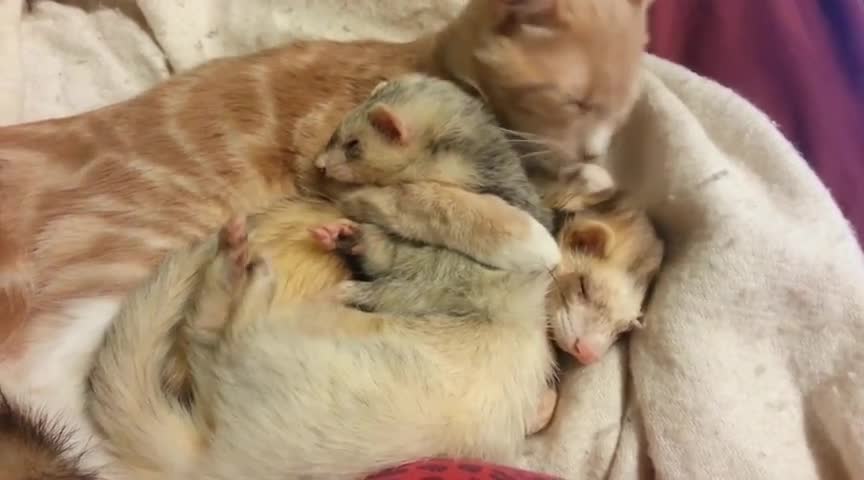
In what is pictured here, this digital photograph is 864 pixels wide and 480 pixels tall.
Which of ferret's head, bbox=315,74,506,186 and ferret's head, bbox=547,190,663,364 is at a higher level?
ferret's head, bbox=315,74,506,186

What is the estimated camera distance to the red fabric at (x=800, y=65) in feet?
4.64

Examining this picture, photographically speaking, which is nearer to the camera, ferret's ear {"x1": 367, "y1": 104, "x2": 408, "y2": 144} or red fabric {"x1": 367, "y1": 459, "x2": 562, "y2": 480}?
red fabric {"x1": 367, "y1": 459, "x2": 562, "y2": 480}

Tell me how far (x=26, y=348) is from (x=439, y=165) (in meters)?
0.60

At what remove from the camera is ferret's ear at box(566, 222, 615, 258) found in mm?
1261

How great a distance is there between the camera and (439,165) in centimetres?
130

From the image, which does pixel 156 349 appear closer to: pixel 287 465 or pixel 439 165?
pixel 287 465

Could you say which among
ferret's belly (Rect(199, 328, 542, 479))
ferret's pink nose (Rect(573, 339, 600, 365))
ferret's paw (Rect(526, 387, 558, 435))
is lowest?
ferret's paw (Rect(526, 387, 558, 435))

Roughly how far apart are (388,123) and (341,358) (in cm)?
35

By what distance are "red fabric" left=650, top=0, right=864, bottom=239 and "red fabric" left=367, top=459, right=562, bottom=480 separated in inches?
26.9

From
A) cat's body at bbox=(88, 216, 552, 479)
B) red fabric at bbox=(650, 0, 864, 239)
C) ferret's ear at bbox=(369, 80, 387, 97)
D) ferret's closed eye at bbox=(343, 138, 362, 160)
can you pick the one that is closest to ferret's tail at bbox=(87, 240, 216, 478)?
cat's body at bbox=(88, 216, 552, 479)

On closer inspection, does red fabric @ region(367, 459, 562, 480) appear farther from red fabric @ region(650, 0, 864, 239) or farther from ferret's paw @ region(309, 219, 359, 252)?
red fabric @ region(650, 0, 864, 239)

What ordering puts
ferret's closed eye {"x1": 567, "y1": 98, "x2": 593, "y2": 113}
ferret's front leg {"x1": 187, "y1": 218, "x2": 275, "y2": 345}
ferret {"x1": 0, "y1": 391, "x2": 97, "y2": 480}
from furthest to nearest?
ferret's closed eye {"x1": 567, "y1": 98, "x2": 593, "y2": 113} → ferret's front leg {"x1": 187, "y1": 218, "x2": 275, "y2": 345} → ferret {"x1": 0, "y1": 391, "x2": 97, "y2": 480}

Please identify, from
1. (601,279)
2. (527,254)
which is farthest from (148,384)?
(601,279)

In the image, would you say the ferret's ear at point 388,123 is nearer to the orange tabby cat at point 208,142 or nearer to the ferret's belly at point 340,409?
the orange tabby cat at point 208,142
